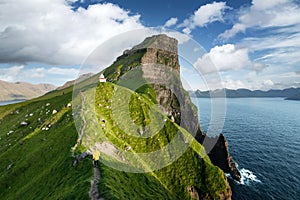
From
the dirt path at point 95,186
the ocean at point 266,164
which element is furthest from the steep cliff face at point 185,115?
the dirt path at point 95,186

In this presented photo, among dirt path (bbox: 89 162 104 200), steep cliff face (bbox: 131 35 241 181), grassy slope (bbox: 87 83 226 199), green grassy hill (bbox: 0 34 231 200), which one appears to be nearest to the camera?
dirt path (bbox: 89 162 104 200)

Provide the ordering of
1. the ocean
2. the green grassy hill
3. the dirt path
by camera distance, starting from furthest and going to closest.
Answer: the ocean, the green grassy hill, the dirt path

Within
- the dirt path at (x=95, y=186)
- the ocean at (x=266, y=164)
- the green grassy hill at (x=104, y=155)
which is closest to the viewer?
the dirt path at (x=95, y=186)

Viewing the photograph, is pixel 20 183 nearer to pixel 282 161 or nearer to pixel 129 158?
pixel 129 158

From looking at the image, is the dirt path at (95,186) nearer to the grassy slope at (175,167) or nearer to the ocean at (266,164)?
the grassy slope at (175,167)

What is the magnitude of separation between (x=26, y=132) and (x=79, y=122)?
44.8 m

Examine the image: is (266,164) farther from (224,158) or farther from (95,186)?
(95,186)

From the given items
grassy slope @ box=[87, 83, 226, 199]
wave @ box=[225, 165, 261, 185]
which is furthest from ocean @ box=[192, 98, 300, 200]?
grassy slope @ box=[87, 83, 226, 199]

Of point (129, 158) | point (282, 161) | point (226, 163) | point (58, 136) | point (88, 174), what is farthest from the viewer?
point (282, 161)

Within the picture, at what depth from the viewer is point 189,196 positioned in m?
78.5

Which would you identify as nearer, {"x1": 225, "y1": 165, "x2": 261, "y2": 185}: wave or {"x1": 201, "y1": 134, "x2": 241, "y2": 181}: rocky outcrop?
{"x1": 225, "y1": 165, "x2": 261, "y2": 185}: wave

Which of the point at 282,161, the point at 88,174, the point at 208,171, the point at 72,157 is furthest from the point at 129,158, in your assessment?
the point at 282,161

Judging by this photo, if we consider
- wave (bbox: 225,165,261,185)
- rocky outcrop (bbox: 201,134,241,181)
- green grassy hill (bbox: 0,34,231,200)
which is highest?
green grassy hill (bbox: 0,34,231,200)

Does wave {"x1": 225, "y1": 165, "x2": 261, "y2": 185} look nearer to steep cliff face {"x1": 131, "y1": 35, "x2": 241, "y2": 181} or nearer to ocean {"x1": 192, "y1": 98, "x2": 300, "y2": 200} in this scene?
ocean {"x1": 192, "y1": 98, "x2": 300, "y2": 200}
